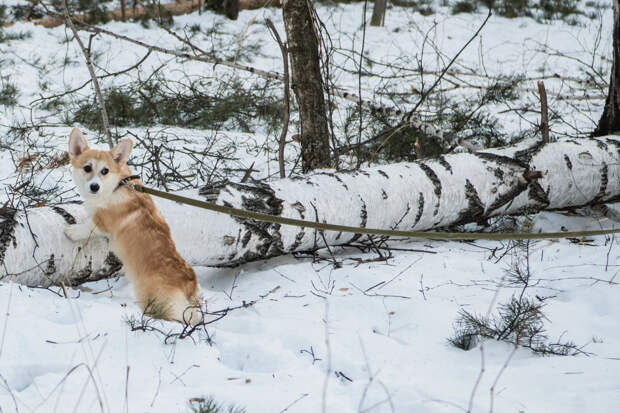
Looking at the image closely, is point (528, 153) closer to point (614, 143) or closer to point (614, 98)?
point (614, 143)

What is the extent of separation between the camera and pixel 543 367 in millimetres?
2502

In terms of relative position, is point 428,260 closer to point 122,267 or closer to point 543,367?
point 543,367

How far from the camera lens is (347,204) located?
4.10 m

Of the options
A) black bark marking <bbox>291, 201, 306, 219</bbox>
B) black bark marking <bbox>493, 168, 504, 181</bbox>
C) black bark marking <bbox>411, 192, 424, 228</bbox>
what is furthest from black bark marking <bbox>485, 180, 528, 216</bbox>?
black bark marking <bbox>291, 201, 306, 219</bbox>

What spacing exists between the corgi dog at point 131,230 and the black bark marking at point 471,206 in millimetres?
2220

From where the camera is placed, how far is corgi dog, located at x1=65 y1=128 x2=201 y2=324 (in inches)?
120

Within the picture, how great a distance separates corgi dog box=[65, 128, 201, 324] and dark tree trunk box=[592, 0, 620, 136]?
3963 mm

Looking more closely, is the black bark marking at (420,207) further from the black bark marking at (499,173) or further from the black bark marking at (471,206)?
the black bark marking at (499,173)

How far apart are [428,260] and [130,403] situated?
7.48 feet

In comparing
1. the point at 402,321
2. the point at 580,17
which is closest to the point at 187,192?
the point at 402,321

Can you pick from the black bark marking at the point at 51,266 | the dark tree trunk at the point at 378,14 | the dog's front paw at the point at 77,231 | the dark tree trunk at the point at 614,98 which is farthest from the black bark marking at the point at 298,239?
the dark tree trunk at the point at 378,14

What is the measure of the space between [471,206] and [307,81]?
1685mm

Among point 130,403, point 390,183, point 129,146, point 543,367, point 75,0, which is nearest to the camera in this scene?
point 130,403

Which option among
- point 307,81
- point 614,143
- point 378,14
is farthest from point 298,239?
point 378,14
